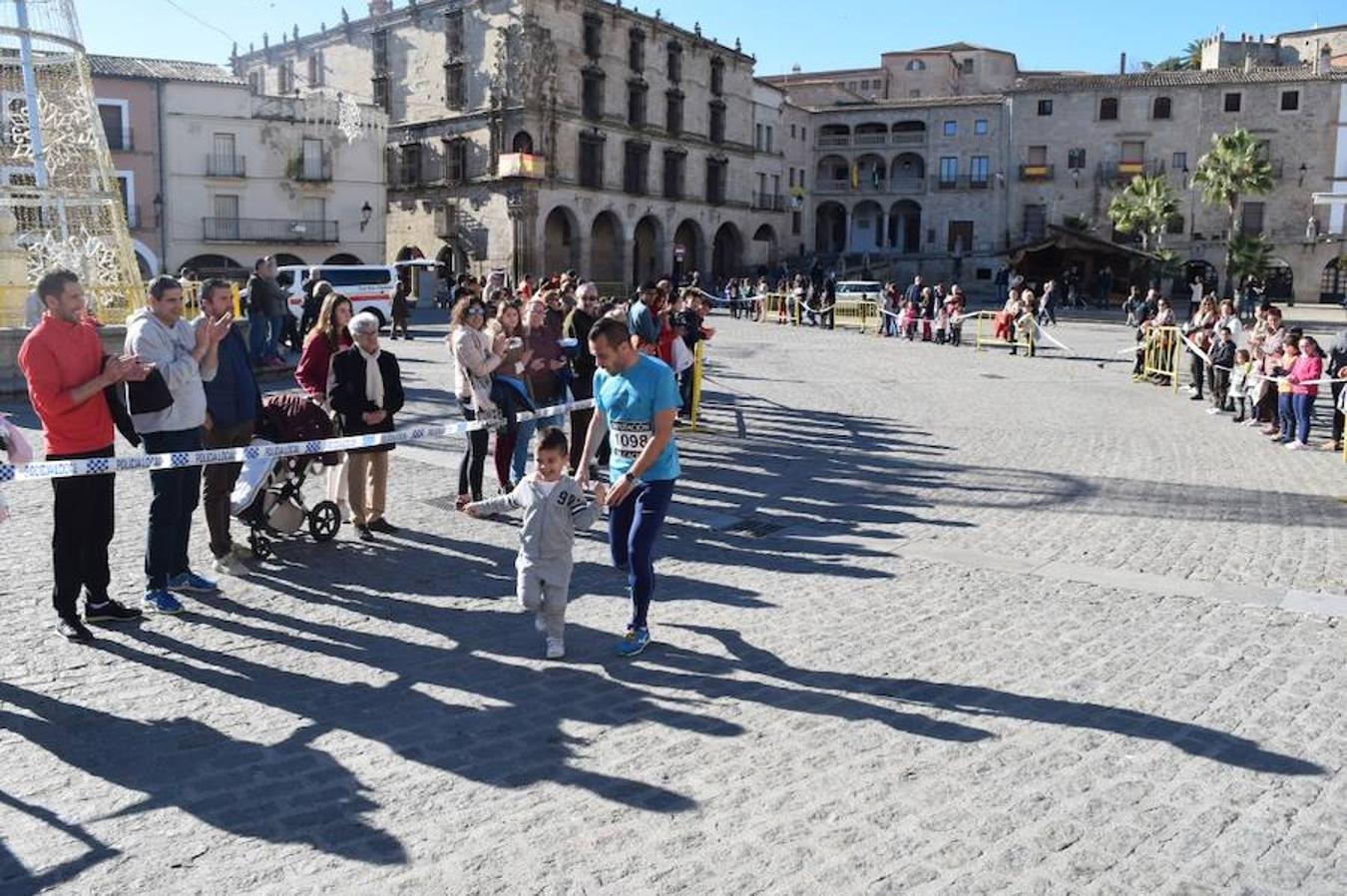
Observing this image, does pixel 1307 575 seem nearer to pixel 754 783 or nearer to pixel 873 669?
pixel 873 669

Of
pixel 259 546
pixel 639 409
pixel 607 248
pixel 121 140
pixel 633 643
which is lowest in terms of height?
pixel 633 643

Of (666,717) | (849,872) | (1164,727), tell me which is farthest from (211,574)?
(1164,727)

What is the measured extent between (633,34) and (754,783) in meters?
53.9

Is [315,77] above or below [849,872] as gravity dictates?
above

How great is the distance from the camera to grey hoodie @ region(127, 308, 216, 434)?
6.56 metres

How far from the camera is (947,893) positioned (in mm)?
3906

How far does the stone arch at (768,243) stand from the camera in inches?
2571

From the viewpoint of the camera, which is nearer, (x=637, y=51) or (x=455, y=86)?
(x=455, y=86)

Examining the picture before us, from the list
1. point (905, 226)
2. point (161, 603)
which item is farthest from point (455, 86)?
point (161, 603)

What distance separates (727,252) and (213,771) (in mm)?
61064

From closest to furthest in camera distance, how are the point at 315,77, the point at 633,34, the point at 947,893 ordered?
the point at 947,893, the point at 633,34, the point at 315,77

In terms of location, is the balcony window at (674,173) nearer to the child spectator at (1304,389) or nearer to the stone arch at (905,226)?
the stone arch at (905,226)

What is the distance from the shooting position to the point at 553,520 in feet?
19.5

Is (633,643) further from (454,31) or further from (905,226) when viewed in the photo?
(905,226)
